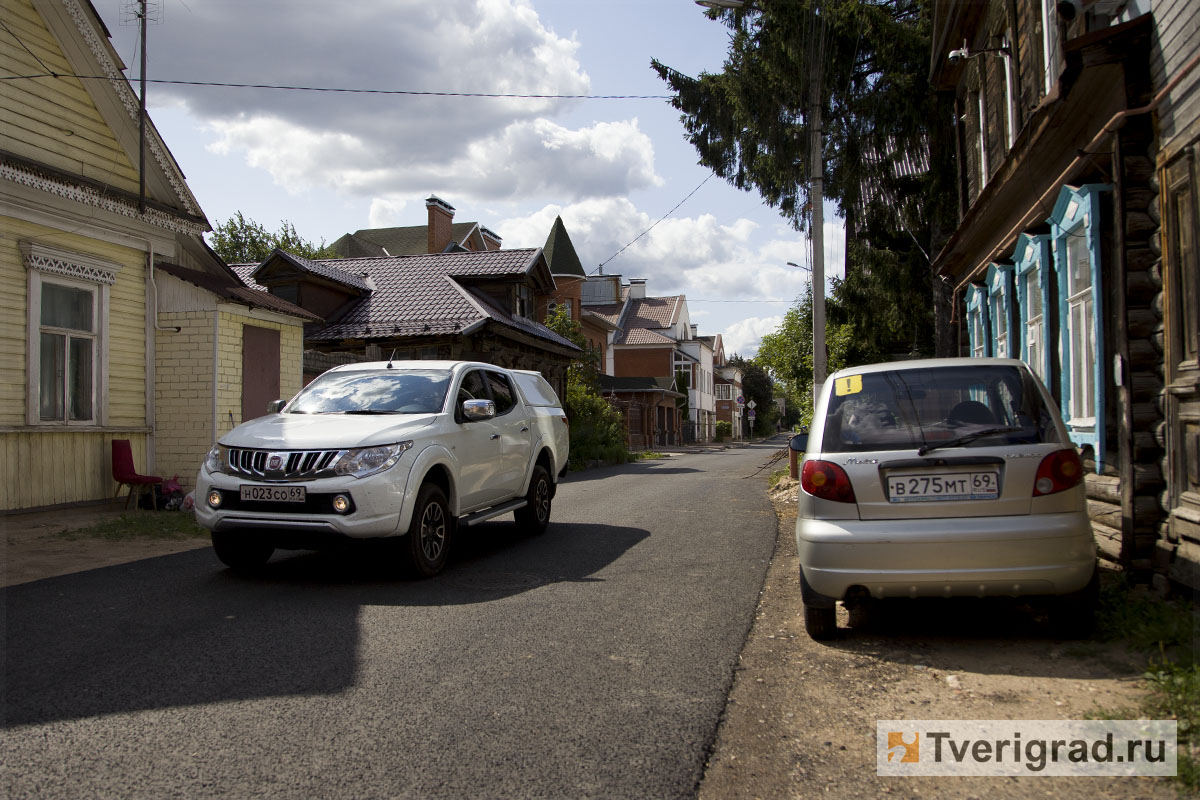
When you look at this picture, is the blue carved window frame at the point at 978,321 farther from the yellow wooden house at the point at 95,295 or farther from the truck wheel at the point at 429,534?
the yellow wooden house at the point at 95,295

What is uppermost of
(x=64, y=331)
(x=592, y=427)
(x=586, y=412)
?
(x=64, y=331)

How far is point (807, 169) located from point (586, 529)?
1318 cm

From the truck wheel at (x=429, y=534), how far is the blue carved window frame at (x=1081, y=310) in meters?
5.22

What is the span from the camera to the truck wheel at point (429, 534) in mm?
6773

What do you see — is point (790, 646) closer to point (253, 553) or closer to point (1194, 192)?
point (1194, 192)

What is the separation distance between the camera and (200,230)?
13508mm

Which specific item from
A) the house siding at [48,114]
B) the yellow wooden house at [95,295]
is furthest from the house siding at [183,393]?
the house siding at [48,114]

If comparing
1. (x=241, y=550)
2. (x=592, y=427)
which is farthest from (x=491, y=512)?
(x=592, y=427)

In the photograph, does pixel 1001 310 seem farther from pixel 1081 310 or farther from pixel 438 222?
pixel 438 222

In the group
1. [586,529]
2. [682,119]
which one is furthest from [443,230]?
[586,529]

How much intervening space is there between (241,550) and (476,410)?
224cm

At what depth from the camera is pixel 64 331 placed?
36.9 feet

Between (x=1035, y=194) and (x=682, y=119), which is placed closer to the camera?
(x=1035, y=194)

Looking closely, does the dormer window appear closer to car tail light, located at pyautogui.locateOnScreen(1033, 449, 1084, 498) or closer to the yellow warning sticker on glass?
the yellow warning sticker on glass
